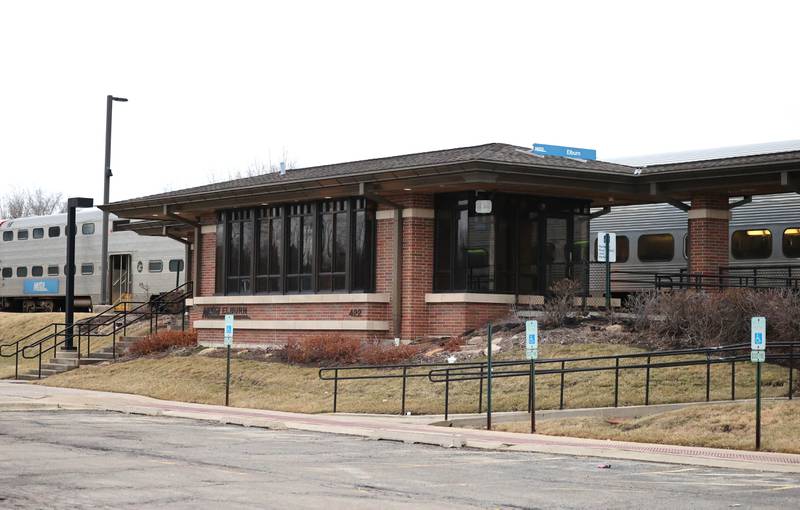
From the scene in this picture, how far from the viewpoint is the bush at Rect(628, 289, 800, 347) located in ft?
78.5

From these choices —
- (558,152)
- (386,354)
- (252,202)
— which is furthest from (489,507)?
(252,202)

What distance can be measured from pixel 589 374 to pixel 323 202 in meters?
10.8

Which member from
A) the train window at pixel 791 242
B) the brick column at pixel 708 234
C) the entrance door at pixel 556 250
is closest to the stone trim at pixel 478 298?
the entrance door at pixel 556 250

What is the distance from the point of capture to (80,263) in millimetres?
51125

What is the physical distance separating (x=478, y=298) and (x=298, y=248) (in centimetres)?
585

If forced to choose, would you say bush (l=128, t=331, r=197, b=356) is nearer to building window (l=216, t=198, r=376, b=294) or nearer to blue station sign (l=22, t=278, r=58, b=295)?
building window (l=216, t=198, r=376, b=294)

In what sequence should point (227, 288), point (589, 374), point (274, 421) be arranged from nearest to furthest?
1. point (274, 421)
2. point (589, 374)
3. point (227, 288)

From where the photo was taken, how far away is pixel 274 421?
21281mm

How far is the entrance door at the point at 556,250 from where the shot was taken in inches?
1212

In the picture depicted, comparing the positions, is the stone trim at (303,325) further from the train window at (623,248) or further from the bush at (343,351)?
the train window at (623,248)

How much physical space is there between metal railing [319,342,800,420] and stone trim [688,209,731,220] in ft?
19.9

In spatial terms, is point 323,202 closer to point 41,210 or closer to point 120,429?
point 120,429

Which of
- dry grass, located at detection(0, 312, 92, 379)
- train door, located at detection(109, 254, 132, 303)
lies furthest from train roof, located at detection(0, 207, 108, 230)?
dry grass, located at detection(0, 312, 92, 379)

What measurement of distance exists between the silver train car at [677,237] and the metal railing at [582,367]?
6792 millimetres
